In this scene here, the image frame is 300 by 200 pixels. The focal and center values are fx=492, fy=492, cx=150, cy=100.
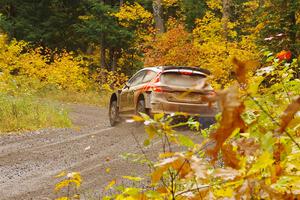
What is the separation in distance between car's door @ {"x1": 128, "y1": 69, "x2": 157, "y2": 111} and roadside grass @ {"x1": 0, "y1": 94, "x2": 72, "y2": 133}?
248cm

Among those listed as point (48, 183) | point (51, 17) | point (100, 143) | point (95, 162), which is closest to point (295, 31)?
point (100, 143)

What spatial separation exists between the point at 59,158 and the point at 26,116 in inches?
199

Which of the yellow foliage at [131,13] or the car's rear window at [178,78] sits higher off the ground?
the yellow foliage at [131,13]

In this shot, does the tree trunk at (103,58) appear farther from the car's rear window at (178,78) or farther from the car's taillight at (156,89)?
the car's taillight at (156,89)

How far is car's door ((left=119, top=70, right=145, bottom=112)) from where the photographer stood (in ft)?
42.8

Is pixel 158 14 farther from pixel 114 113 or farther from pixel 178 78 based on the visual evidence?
pixel 178 78

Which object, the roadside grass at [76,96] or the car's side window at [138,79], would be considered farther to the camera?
the roadside grass at [76,96]

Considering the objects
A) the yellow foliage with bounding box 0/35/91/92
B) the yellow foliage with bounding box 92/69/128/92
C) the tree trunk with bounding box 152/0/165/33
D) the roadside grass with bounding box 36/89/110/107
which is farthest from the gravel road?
the yellow foliage with bounding box 92/69/128/92

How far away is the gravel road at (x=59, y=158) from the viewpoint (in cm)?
684

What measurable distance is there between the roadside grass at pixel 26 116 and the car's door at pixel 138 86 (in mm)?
2476

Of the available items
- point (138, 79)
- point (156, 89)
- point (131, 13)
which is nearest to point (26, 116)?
point (138, 79)

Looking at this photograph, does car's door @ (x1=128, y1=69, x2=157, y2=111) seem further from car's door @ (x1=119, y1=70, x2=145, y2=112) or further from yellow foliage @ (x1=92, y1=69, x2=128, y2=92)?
yellow foliage @ (x1=92, y1=69, x2=128, y2=92)

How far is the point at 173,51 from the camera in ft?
78.4

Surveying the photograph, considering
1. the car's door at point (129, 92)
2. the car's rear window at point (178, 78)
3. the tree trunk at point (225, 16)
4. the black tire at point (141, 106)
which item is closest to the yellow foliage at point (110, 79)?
the tree trunk at point (225, 16)
